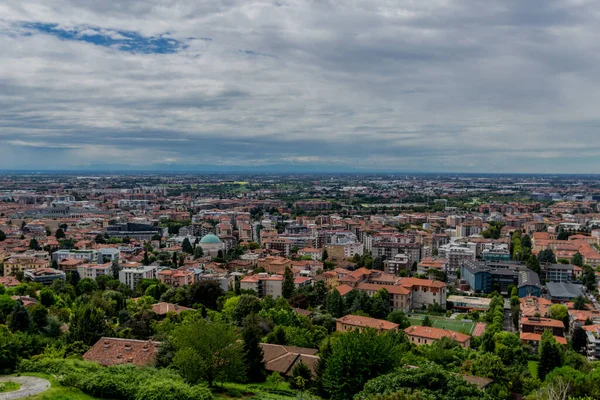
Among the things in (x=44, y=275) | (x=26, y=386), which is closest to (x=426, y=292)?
(x=44, y=275)

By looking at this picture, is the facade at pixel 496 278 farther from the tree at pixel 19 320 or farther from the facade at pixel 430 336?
the tree at pixel 19 320

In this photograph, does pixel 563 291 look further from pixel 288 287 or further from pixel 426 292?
pixel 288 287

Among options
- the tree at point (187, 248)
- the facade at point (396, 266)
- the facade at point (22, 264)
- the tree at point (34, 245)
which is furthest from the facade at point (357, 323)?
the tree at point (34, 245)

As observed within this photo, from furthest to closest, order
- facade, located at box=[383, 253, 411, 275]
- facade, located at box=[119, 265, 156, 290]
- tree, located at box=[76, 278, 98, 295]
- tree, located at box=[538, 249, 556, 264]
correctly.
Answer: tree, located at box=[538, 249, 556, 264], facade, located at box=[383, 253, 411, 275], facade, located at box=[119, 265, 156, 290], tree, located at box=[76, 278, 98, 295]

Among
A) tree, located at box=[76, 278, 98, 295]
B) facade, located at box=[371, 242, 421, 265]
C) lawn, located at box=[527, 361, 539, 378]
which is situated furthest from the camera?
facade, located at box=[371, 242, 421, 265]

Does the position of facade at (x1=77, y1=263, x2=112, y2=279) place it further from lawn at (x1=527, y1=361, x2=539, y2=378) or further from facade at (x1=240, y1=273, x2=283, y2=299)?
lawn at (x1=527, y1=361, x2=539, y2=378)

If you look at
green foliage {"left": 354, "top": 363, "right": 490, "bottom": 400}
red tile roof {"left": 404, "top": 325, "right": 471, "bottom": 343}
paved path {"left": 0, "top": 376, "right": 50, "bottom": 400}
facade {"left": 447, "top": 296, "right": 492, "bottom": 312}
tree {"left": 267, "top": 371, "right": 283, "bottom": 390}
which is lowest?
facade {"left": 447, "top": 296, "right": 492, "bottom": 312}

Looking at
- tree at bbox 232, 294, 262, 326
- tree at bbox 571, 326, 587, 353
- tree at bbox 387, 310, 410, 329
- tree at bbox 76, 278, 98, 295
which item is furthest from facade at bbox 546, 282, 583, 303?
tree at bbox 76, 278, 98, 295
